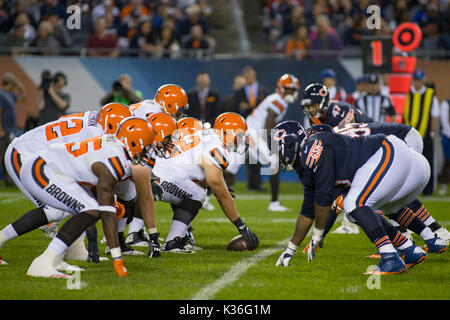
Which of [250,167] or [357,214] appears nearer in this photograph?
[357,214]

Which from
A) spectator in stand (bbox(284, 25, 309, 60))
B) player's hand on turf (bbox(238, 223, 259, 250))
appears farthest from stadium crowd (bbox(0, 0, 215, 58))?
player's hand on turf (bbox(238, 223, 259, 250))

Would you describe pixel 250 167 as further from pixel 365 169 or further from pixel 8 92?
pixel 365 169

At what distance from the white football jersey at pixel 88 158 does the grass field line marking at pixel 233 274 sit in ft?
3.67

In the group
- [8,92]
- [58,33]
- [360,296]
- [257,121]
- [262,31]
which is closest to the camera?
[360,296]

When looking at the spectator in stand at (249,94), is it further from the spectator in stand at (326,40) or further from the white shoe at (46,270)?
the white shoe at (46,270)

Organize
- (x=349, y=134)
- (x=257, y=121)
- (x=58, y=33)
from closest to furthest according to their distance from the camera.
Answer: (x=349, y=134)
(x=257, y=121)
(x=58, y=33)

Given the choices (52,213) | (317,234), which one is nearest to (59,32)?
(52,213)

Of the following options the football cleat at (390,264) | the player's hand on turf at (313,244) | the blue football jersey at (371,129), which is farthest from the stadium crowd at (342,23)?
the football cleat at (390,264)

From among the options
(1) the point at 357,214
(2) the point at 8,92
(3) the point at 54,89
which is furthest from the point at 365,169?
(2) the point at 8,92

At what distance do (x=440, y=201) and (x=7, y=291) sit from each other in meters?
8.69

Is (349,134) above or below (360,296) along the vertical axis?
above

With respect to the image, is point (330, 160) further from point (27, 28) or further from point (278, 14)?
point (278, 14)

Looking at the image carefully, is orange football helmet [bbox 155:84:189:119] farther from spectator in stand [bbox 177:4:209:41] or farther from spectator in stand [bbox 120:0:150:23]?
spectator in stand [bbox 120:0:150:23]

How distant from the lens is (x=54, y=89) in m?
12.3
